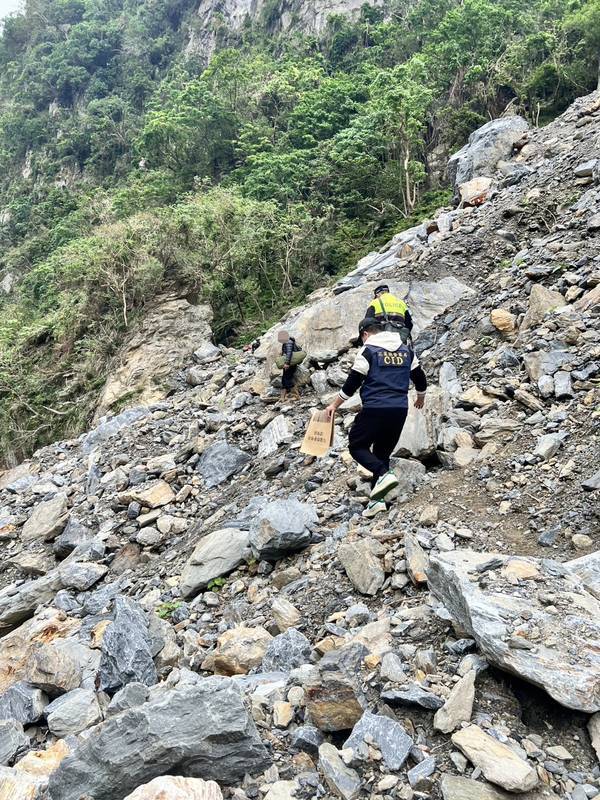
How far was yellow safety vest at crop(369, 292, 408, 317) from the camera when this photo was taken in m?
4.30

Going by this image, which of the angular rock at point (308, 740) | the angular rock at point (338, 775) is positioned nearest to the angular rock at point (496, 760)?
the angular rock at point (338, 775)

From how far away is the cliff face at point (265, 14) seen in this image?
39.6 metres

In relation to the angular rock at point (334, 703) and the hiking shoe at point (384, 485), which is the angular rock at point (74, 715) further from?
the hiking shoe at point (384, 485)

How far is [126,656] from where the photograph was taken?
10.7 feet

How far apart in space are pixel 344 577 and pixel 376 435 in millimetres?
1101

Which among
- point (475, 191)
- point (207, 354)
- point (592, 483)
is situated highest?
point (592, 483)

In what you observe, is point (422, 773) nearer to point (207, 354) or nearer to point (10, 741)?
point (10, 741)

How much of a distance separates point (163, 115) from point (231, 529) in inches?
1042

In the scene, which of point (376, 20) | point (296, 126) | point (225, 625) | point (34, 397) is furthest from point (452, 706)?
point (376, 20)

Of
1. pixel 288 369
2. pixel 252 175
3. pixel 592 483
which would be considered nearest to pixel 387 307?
pixel 592 483

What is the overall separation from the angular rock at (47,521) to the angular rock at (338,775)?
5868 mm

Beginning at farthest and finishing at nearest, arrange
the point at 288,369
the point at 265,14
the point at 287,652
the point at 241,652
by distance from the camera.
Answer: the point at 265,14 < the point at 288,369 < the point at 241,652 < the point at 287,652

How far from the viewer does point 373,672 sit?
2.52 metres

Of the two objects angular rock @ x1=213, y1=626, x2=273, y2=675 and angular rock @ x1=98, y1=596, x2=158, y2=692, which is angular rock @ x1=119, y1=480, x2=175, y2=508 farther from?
angular rock @ x1=213, y1=626, x2=273, y2=675
